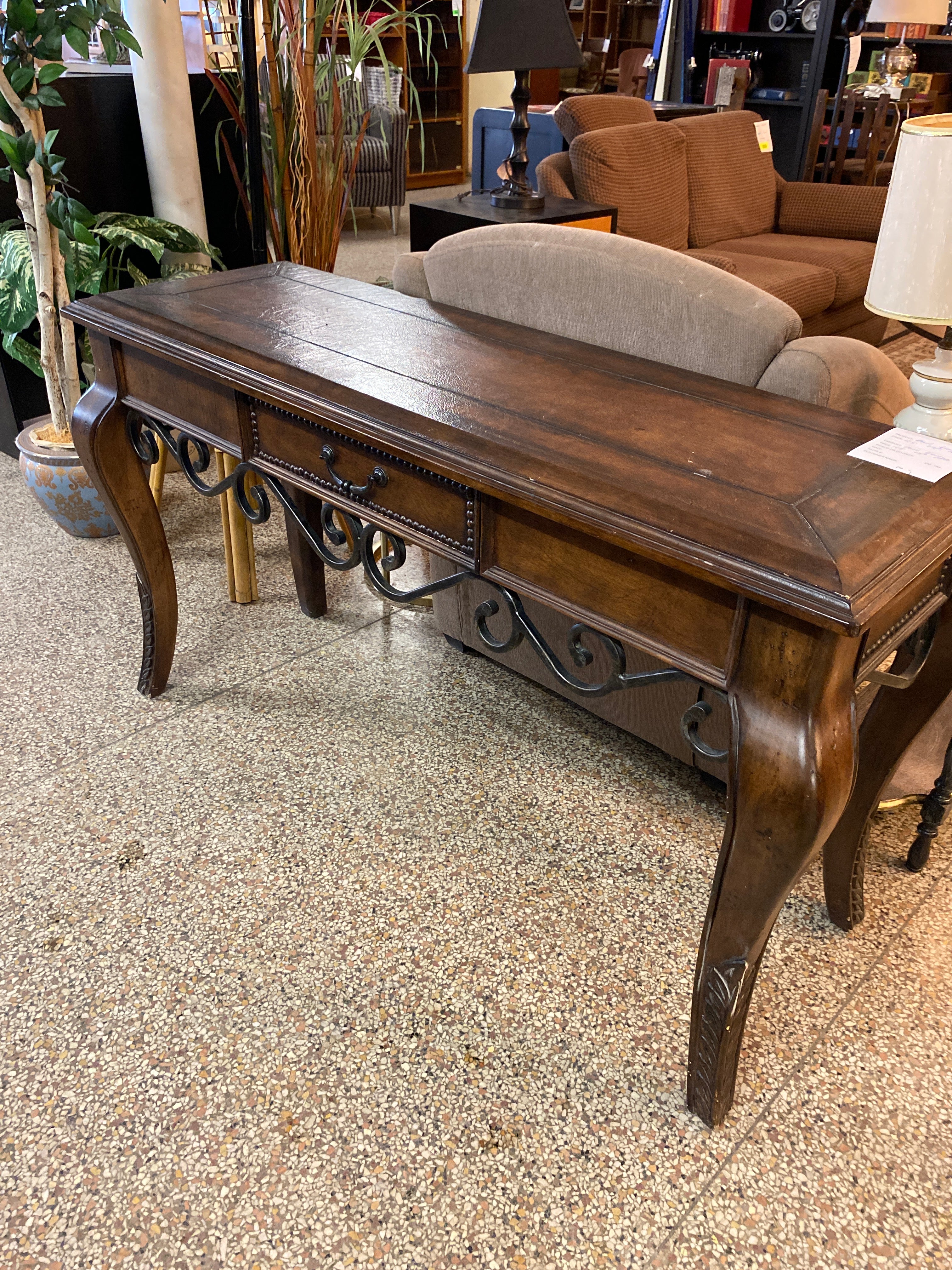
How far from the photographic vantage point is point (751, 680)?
95 centimetres

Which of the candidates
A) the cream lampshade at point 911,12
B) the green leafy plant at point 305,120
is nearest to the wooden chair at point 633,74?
the cream lampshade at point 911,12

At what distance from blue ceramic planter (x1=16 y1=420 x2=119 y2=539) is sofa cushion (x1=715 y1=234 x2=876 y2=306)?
275 centimetres

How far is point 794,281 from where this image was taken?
3643 millimetres

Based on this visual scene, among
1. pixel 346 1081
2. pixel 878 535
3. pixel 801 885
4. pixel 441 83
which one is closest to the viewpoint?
pixel 878 535

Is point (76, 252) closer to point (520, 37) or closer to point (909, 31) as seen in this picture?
point (520, 37)

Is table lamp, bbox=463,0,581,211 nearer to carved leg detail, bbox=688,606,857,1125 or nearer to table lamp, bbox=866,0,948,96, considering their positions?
table lamp, bbox=866,0,948,96

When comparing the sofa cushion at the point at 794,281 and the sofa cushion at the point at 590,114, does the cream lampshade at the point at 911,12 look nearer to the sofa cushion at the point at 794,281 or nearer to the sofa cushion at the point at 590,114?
the sofa cushion at the point at 590,114

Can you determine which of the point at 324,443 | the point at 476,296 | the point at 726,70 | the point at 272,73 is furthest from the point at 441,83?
the point at 324,443

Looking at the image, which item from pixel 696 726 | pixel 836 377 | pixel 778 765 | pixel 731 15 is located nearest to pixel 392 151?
pixel 731 15

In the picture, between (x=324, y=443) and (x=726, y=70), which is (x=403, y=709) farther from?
(x=726, y=70)

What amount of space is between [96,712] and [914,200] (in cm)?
174

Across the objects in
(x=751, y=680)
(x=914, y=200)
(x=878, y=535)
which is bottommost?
(x=751, y=680)

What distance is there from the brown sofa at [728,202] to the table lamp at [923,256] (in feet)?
8.19

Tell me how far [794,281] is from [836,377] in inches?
102
